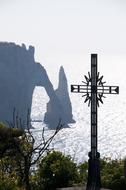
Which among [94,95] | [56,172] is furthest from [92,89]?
[56,172]

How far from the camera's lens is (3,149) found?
804 inches

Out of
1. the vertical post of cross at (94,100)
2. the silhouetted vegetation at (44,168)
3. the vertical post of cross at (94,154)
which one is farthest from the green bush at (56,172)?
the vertical post of cross at (94,100)

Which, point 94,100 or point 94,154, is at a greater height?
point 94,100

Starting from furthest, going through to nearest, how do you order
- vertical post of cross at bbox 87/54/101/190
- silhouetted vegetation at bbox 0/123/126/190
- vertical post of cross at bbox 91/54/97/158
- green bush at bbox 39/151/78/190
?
green bush at bbox 39/151/78/190, silhouetted vegetation at bbox 0/123/126/190, vertical post of cross at bbox 91/54/97/158, vertical post of cross at bbox 87/54/101/190

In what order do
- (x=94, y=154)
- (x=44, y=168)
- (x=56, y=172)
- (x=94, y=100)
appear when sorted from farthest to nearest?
(x=44, y=168)
(x=56, y=172)
(x=94, y=100)
(x=94, y=154)

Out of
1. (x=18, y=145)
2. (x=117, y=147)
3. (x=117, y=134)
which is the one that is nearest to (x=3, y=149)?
(x=18, y=145)

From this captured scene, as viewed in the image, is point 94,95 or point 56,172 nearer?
point 94,95

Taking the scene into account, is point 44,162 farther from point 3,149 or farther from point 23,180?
point 3,149

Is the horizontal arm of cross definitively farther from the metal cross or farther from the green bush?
the green bush

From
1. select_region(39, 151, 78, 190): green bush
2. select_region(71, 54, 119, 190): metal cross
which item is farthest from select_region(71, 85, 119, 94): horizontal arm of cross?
select_region(39, 151, 78, 190): green bush

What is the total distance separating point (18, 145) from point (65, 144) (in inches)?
5095

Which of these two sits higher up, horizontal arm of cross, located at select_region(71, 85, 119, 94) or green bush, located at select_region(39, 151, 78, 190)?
horizontal arm of cross, located at select_region(71, 85, 119, 94)

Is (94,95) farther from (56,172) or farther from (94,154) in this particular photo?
(56,172)

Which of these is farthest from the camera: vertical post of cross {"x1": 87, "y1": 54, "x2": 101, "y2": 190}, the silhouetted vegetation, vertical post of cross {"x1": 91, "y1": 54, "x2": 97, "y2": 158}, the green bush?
the green bush
